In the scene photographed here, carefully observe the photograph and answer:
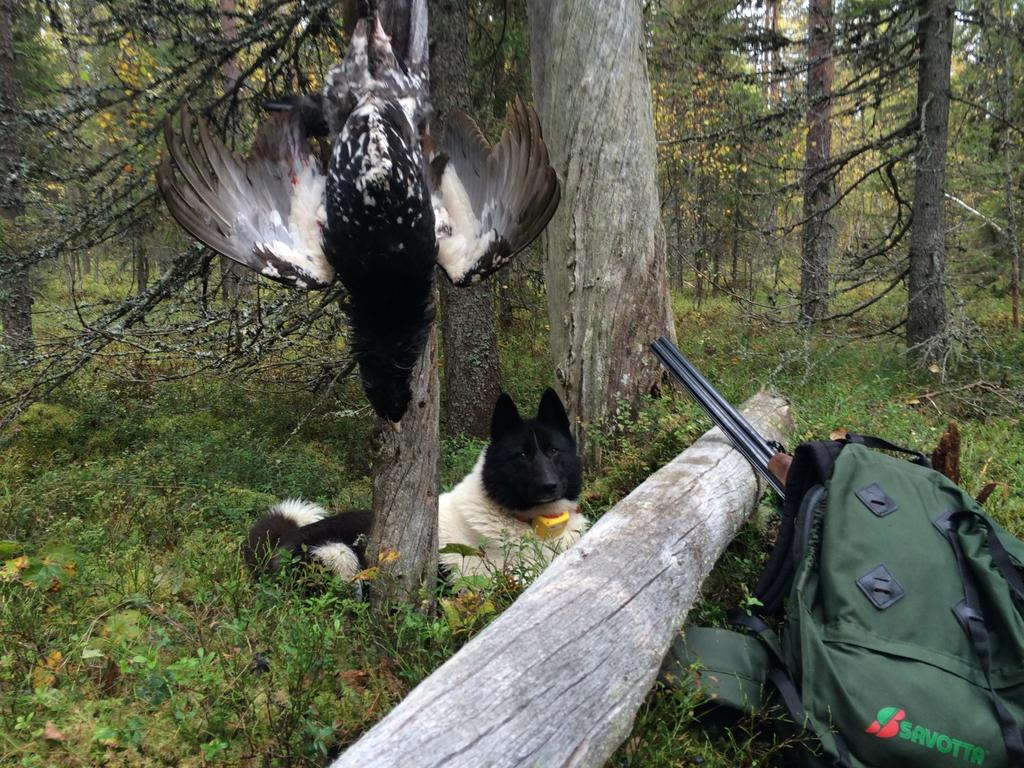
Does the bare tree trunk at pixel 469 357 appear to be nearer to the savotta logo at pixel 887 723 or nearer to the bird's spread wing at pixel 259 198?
the bird's spread wing at pixel 259 198

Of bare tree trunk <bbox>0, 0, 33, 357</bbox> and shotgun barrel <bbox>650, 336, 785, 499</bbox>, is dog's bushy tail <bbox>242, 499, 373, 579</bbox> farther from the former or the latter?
bare tree trunk <bbox>0, 0, 33, 357</bbox>

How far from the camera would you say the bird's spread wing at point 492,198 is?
8.73ft

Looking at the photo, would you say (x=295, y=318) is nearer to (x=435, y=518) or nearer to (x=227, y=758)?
(x=435, y=518)

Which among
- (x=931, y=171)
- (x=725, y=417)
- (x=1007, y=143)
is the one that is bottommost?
(x=725, y=417)

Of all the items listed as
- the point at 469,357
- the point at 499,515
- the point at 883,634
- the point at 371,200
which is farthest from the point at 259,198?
the point at 469,357

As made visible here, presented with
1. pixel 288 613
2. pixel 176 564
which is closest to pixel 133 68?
pixel 176 564

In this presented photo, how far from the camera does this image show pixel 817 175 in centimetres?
1005

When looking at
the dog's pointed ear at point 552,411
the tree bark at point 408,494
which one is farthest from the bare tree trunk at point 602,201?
the tree bark at point 408,494

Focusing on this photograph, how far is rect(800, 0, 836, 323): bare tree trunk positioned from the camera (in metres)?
8.90

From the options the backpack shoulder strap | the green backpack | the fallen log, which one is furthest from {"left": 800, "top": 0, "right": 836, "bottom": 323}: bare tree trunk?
the fallen log

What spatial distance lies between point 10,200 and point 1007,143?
13.1m

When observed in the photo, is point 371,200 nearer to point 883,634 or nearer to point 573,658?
point 573,658

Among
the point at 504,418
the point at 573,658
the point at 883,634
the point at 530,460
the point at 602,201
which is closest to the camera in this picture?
the point at 573,658

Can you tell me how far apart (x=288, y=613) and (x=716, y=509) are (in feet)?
7.75
